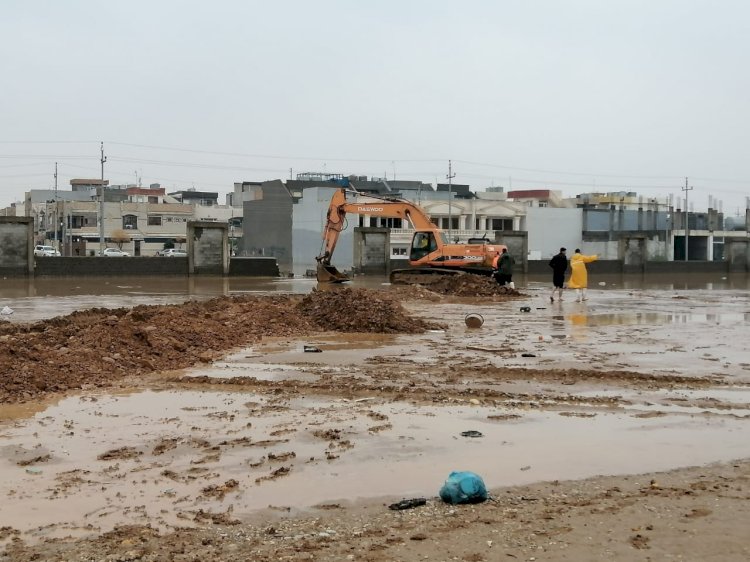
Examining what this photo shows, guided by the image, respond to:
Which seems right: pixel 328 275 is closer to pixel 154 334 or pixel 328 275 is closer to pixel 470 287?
pixel 470 287

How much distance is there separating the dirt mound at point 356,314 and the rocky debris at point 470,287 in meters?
10.7

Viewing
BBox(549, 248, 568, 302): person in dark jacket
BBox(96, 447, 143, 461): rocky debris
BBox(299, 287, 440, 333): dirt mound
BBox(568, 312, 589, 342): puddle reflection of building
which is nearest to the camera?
BBox(96, 447, 143, 461): rocky debris

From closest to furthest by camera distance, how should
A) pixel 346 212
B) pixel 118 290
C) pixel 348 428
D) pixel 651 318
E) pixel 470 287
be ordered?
pixel 348 428 → pixel 651 318 → pixel 470 287 → pixel 118 290 → pixel 346 212

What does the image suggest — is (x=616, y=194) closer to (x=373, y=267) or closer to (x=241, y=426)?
(x=373, y=267)

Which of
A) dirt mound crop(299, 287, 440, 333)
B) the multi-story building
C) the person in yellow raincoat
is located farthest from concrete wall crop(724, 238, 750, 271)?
the multi-story building

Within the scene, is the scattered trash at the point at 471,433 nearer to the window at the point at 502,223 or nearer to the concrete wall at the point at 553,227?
the concrete wall at the point at 553,227

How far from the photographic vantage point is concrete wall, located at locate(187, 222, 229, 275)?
122ft

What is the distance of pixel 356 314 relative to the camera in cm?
1545

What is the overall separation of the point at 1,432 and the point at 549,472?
4515mm

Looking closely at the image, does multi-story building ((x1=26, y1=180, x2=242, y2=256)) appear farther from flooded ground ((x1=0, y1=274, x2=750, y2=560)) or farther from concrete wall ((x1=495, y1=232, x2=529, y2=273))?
flooded ground ((x1=0, y1=274, x2=750, y2=560))

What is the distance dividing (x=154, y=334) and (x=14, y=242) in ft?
82.6

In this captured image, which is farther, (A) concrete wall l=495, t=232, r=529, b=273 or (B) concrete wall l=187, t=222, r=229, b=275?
(A) concrete wall l=495, t=232, r=529, b=273

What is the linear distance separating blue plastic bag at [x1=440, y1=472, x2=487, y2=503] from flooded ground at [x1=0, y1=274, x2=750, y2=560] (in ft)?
1.13

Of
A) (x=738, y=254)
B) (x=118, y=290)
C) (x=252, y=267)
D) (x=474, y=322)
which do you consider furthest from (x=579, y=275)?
(x=738, y=254)
